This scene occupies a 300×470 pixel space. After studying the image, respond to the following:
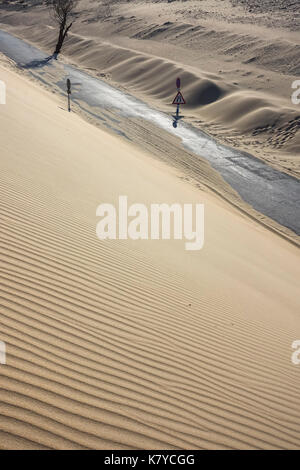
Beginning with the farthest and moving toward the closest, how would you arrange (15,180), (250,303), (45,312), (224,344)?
(15,180)
(250,303)
(224,344)
(45,312)

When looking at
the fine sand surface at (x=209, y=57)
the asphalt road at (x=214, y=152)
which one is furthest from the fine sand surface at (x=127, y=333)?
the fine sand surface at (x=209, y=57)

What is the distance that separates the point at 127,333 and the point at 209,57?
3099 centimetres

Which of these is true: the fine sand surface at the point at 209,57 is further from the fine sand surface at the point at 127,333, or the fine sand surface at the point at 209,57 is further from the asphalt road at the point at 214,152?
the fine sand surface at the point at 127,333

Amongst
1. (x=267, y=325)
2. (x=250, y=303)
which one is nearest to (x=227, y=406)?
(x=267, y=325)

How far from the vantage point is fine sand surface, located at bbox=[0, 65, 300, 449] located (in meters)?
2.35

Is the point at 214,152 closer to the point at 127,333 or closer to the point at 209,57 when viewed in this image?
the point at 127,333

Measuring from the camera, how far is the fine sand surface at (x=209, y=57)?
16.2 meters

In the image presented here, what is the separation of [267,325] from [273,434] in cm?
190

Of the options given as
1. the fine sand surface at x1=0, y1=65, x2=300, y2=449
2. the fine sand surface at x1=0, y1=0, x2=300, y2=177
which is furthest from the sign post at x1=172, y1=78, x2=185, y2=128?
the fine sand surface at x1=0, y1=65, x2=300, y2=449

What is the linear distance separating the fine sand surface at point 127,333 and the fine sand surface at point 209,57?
9063mm

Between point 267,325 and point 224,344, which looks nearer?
point 224,344

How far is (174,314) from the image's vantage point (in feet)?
12.9

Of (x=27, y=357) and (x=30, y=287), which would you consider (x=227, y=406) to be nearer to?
(x=27, y=357)

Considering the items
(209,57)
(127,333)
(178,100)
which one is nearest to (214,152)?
(178,100)
